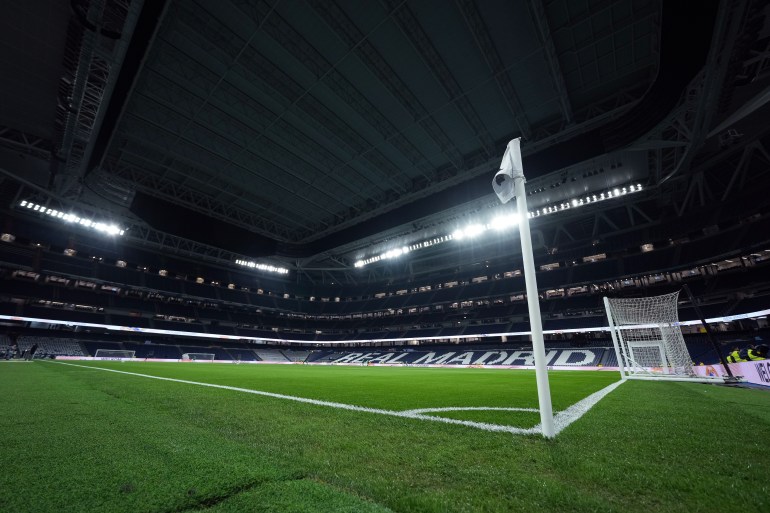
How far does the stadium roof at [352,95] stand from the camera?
12.6 metres

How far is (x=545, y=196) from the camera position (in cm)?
2670

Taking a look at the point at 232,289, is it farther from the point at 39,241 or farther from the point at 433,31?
the point at 433,31

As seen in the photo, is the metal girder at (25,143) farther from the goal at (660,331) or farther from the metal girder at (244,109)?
the goal at (660,331)

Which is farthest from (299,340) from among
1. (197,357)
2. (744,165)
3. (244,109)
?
(744,165)

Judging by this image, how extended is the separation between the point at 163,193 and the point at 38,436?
27217 mm

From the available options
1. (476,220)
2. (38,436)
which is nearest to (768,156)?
(476,220)

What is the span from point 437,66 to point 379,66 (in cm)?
290

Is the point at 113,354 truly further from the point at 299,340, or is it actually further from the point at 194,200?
the point at 299,340

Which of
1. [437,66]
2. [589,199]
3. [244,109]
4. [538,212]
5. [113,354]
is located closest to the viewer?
[437,66]

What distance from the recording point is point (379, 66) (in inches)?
595

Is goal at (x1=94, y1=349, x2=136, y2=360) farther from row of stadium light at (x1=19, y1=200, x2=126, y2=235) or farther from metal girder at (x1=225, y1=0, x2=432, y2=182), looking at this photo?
metal girder at (x1=225, y1=0, x2=432, y2=182)

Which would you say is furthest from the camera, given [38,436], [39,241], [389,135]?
[39,241]

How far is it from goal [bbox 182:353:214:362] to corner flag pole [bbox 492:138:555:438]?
42234mm

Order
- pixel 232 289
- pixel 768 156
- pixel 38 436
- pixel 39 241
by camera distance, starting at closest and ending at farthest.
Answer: pixel 38 436 → pixel 768 156 → pixel 39 241 → pixel 232 289
